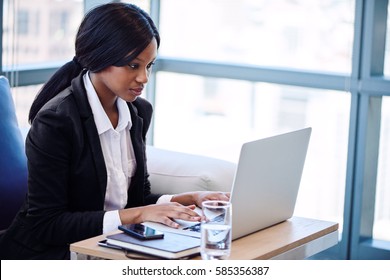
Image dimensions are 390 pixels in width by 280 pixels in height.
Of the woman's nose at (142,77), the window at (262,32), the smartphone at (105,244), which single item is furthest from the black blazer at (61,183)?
the window at (262,32)

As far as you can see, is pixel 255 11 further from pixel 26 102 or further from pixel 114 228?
pixel 114 228

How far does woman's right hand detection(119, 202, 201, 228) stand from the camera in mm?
2123

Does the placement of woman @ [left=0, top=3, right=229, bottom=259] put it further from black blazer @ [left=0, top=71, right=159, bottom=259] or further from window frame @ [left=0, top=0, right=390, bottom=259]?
window frame @ [left=0, top=0, right=390, bottom=259]

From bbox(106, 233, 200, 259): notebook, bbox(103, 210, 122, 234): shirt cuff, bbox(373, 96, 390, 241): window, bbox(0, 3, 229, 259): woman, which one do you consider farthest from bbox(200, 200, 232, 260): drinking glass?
bbox(373, 96, 390, 241): window

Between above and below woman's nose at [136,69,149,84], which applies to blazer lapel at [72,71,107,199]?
below

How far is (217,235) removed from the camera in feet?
5.83

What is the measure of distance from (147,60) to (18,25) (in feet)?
4.57

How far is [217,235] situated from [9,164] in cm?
118

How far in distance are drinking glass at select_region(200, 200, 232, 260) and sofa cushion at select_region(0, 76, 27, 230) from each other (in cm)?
109

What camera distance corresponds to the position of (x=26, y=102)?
365cm

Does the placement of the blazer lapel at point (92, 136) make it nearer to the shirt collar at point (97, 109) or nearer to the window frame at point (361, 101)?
the shirt collar at point (97, 109)

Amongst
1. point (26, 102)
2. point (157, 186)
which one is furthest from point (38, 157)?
point (26, 102)

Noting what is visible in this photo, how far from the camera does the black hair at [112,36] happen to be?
7.80 ft

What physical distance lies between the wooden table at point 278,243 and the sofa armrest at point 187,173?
53 cm
